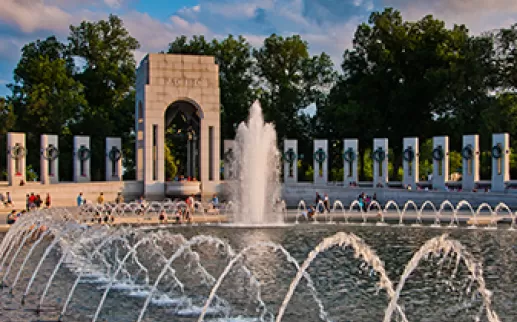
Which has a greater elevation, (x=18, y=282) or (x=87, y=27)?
(x=87, y=27)

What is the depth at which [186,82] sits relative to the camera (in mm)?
41750

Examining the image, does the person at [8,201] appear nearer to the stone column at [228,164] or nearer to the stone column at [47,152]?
the stone column at [47,152]

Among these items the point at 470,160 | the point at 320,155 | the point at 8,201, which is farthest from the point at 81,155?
the point at 470,160

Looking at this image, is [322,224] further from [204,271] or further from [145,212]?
[204,271]

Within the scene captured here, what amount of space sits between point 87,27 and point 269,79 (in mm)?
16007

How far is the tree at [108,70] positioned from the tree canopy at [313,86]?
0.09 m

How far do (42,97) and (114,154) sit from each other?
10896 millimetres

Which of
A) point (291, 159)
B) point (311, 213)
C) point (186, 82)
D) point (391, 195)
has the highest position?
point (186, 82)

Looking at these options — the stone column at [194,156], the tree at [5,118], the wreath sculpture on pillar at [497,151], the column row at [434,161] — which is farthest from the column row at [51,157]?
the wreath sculpture on pillar at [497,151]

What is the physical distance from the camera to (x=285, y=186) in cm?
4034

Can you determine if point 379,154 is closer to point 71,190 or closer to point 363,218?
point 363,218

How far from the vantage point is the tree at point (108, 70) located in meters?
54.0

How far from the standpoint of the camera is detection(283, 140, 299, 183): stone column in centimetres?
4219

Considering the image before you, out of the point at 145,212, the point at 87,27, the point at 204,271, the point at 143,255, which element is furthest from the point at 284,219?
the point at 87,27
